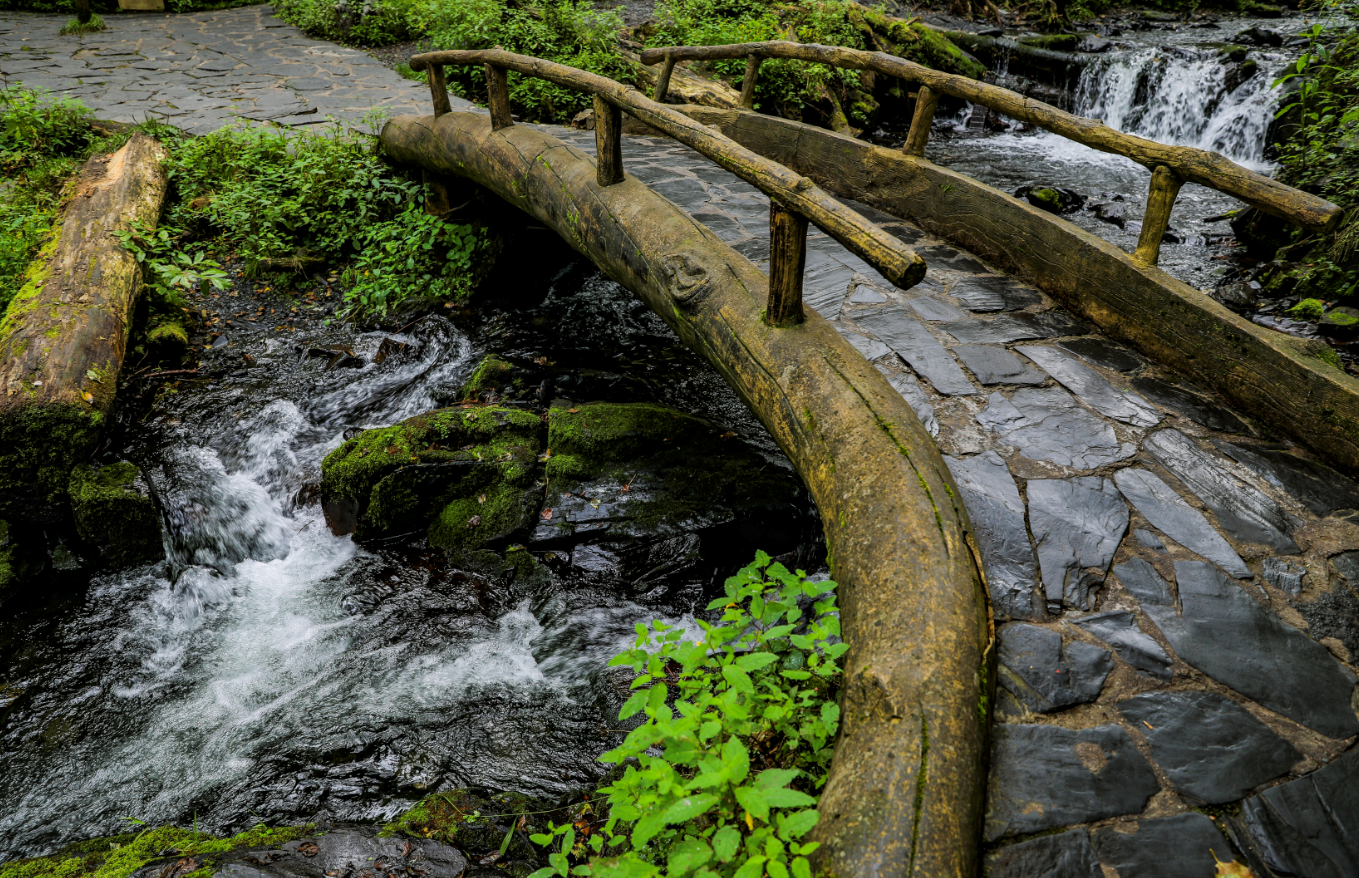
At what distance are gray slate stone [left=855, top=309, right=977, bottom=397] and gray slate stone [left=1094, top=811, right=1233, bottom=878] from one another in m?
2.07

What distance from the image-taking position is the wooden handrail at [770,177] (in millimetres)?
2439

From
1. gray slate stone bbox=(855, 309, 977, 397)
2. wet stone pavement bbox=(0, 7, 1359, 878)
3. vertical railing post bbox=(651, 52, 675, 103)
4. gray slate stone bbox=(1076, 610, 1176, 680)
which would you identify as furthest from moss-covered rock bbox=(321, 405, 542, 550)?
vertical railing post bbox=(651, 52, 675, 103)

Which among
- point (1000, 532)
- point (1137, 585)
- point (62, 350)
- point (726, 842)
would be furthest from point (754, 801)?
point (62, 350)

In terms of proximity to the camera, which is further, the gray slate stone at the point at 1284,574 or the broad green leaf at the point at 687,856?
the gray slate stone at the point at 1284,574

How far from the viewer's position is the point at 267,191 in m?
7.74

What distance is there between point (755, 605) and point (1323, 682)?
1.72 metres

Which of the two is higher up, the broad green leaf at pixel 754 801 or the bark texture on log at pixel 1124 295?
the bark texture on log at pixel 1124 295

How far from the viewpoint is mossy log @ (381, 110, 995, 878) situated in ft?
5.74

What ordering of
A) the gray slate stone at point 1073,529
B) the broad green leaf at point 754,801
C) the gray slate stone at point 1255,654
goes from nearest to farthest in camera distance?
the broad green leaf at point 754,801 < the gray slate stone at point 1255,654 < the gray slate stone at point 1073,529

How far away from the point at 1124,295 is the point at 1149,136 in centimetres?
887

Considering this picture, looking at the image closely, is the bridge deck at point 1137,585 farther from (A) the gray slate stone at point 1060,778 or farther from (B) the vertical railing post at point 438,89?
(B) the vertical railing post at point 438,89

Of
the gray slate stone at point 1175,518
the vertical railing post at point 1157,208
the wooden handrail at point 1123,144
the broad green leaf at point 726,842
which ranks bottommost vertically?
the broad green leaf at point 726,842

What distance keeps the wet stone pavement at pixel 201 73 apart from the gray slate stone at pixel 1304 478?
9410mm

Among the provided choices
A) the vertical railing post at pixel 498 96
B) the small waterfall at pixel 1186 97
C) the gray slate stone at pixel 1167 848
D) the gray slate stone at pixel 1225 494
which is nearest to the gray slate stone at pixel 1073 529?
the gray slate stone at pixel 1225 494
